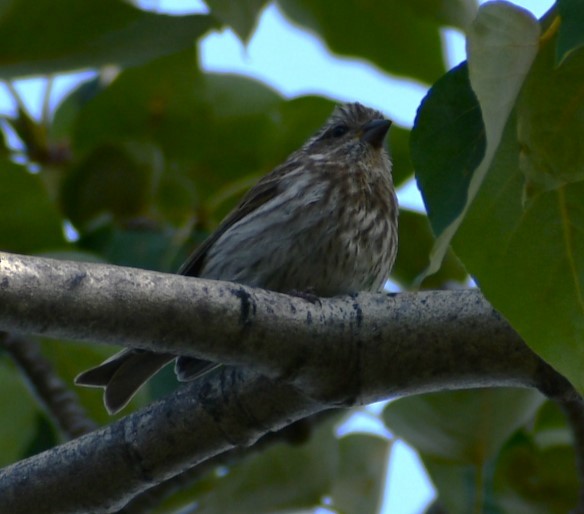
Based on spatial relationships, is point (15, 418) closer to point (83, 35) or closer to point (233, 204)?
point (233, 204)

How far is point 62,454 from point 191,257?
1488mm

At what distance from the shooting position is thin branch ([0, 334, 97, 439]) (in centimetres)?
455

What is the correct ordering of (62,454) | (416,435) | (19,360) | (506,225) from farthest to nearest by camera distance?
(19,360) → (416,435) → (62,454) → (506,225)

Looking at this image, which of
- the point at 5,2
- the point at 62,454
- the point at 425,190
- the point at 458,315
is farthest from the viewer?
the point at 5,2

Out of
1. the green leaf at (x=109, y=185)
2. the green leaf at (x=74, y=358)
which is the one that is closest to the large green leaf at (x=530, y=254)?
the green leaf at (x=109, y=185)

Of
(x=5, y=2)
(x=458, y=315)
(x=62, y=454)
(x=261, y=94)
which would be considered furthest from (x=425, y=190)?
(x=261, y=94)

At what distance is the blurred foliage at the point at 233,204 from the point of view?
2510 millimetres

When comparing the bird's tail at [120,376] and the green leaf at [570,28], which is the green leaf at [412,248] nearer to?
the bird's tail at [120,376]

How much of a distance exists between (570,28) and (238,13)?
1.52 meters

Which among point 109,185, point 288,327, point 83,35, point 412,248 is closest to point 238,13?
point 83,35

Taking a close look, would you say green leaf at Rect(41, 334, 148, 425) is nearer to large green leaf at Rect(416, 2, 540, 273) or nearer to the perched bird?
the perched bird

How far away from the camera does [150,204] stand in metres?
4.84

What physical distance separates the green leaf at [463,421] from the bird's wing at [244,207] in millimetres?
1000

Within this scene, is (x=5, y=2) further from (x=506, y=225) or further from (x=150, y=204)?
(x=506, y=225)
